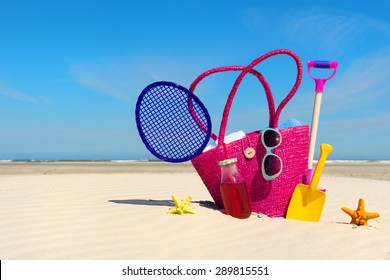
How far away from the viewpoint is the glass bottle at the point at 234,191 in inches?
127

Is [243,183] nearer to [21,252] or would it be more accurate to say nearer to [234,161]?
[234,161]

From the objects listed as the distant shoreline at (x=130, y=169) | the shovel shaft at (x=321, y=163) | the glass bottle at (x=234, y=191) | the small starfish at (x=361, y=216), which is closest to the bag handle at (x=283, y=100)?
the glass bottle at (x=234, y=191)

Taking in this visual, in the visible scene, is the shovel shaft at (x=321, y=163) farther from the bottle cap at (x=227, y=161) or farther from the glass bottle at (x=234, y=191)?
the bottle cap at (x=227, y=161)

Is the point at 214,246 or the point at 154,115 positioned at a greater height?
the point at 154,115

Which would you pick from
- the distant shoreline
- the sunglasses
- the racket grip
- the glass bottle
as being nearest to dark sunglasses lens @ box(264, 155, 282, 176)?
the sunglasses

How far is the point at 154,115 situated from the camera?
→ 3396 mm

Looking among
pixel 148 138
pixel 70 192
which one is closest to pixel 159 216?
pixel 148 138

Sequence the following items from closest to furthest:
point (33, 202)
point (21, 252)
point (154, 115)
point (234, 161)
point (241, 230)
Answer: point (21, 252), point (241, 230), point (234, 161), point (154, 115), point (33, 202)

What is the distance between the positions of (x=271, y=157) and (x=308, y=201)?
1.53ft

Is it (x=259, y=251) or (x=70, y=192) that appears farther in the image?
(x=70, y=192)

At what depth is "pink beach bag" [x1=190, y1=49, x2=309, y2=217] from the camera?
130 inches
